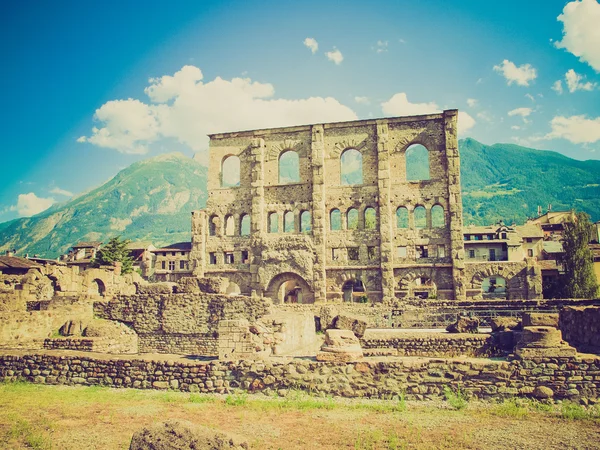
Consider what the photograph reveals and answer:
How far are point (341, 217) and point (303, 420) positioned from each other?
26.5 m

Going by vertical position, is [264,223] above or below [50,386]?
above

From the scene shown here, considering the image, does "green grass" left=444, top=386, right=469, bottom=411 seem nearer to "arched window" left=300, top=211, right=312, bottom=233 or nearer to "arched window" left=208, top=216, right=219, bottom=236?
"arched window" left=300, top=211, right=312, bottom=233

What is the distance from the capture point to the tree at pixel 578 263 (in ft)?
131

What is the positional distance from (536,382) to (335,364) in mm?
3924

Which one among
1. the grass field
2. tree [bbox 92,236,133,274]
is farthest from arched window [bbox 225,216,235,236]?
the grass field

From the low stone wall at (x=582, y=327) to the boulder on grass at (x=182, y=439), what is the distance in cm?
1114

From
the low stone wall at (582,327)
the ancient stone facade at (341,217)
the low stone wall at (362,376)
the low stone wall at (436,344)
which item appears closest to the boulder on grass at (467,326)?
the low stone wall at (436,344)

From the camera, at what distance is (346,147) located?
34.6 meters

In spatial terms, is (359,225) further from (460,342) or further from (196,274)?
(460,342)

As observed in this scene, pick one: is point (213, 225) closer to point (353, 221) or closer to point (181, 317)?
point (181, 317)

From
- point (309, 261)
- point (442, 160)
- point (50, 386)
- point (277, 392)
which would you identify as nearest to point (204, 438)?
point (277, 392)

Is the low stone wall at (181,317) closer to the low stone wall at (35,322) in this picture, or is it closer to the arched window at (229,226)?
the low stone wall at (35,322)

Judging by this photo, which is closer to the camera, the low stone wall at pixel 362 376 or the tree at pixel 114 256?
the low stone wall at pixel 362 376

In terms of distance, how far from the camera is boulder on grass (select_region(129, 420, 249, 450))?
17.5ft
